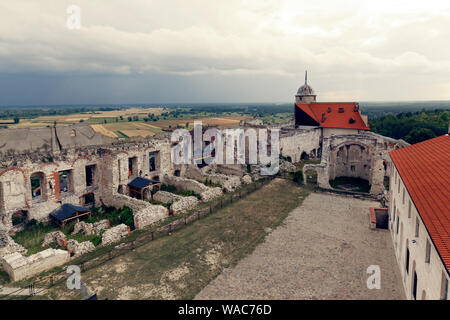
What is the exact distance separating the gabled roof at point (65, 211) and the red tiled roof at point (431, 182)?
68.6ft

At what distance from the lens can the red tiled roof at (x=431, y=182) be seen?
9.70 meters

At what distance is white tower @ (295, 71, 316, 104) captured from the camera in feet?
173

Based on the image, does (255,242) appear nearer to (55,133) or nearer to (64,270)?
(64,270)

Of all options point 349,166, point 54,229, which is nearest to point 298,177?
point 349,166

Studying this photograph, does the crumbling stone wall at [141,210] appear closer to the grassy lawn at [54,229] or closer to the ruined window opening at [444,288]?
the grassy lawn at [54,229]

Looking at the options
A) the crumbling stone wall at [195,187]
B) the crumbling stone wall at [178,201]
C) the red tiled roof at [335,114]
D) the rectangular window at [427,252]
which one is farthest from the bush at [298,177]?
the rectangular window at [427,252]

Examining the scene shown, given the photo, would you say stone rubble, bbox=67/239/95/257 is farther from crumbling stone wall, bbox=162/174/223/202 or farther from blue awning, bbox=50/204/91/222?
crumbling stone wall, bbox=162/174/223/202

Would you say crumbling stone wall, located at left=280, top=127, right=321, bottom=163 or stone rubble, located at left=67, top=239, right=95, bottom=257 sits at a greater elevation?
crumbling stone wall, located at left=280, top=127, right=321, bottom=163

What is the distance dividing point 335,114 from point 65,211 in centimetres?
4094

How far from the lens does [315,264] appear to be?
15430 millimetres

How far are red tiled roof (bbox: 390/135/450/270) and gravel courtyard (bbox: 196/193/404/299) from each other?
4471 mm

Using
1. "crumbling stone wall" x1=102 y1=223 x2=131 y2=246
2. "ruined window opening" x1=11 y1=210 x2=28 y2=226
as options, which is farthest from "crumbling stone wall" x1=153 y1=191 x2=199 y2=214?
"ruined window opening" x1=11 y1=210 x2=28 y2=226

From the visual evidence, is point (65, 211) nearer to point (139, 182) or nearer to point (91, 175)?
point (91, 175)

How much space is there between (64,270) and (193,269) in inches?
261
